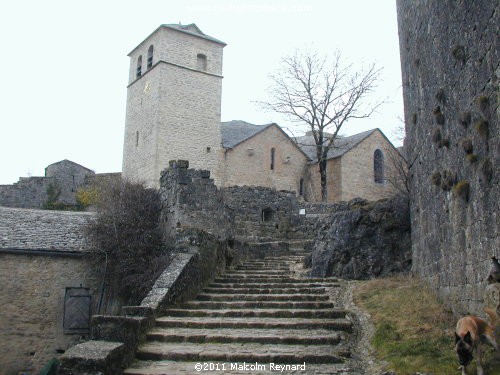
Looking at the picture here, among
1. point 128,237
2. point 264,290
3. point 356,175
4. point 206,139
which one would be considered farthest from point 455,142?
point 356,175

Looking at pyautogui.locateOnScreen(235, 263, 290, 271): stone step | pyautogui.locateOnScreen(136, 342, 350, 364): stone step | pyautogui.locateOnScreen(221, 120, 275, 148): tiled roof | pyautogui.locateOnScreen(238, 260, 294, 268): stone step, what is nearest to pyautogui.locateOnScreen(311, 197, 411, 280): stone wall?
pyautogui.locateOnScreen(235, 263, 290, 271): stone step

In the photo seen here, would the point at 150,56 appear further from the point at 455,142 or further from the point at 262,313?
the point at 455,142

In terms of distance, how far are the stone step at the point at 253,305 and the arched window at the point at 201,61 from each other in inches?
989

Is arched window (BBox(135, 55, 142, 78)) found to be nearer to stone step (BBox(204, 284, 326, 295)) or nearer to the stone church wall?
the stone church wall

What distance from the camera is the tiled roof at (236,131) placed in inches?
1253

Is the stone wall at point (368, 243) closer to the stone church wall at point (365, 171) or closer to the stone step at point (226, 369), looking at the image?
the stone step at point (226, 369)

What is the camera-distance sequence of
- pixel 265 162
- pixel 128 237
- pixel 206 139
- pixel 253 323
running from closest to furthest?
pixel 253 323 < pixel 128 237 < pixel 206 139 < pixel 265 162

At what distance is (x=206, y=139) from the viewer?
31.3 meters

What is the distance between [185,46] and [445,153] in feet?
88.5

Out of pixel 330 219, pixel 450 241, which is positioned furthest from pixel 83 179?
pixel 450 241

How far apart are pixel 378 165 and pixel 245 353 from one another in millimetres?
28554

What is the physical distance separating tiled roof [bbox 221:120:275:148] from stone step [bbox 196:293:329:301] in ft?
70.3

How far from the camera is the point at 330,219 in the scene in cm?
1305

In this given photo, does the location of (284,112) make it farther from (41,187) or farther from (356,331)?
(356,331)
